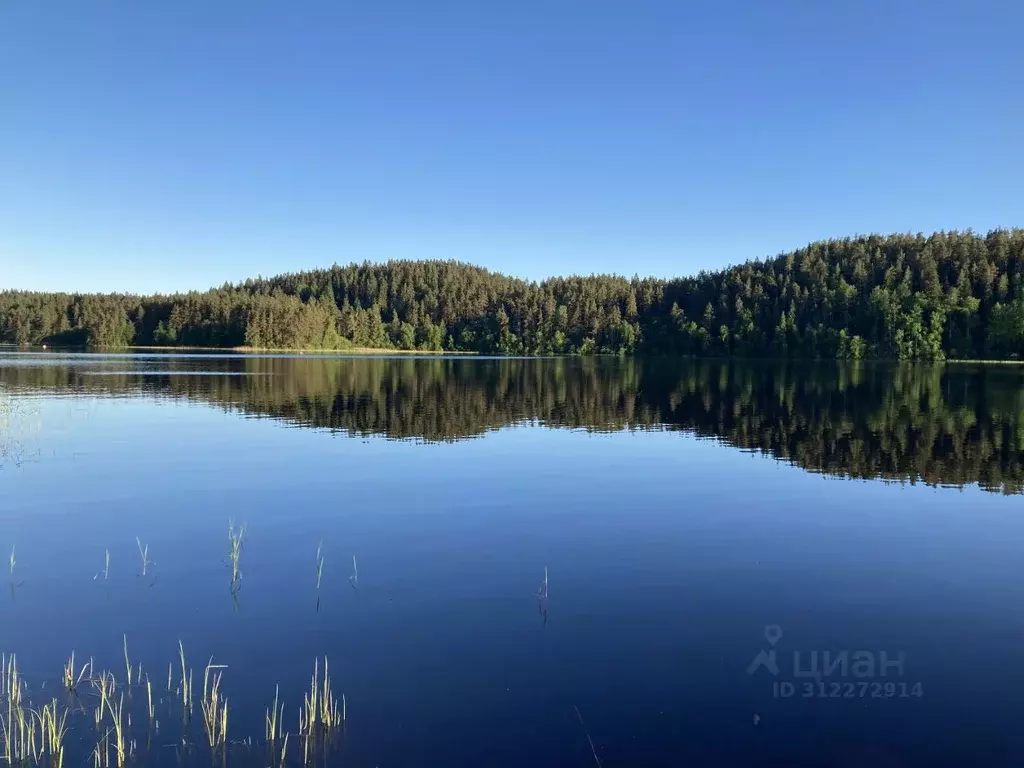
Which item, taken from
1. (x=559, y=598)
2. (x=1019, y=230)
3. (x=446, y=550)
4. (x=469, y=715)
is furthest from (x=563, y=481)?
(x=1019, y=230)

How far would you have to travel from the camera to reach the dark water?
29.7 feet

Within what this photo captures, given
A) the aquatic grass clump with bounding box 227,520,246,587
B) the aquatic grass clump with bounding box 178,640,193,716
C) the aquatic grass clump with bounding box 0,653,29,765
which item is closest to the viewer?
the aquatic grass clump with bounding box 0,653,29,765

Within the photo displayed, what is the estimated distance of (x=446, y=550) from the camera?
1656 cm

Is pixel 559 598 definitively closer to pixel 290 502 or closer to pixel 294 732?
pixel 294 732

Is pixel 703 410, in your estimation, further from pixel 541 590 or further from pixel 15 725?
pixel 15 725

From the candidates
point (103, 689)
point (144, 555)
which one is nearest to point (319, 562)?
point (144, 555)

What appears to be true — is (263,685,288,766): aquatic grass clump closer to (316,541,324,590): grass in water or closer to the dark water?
the dark water

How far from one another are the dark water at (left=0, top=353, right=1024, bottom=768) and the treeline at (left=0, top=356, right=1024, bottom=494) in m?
0.83

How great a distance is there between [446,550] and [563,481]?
905cm

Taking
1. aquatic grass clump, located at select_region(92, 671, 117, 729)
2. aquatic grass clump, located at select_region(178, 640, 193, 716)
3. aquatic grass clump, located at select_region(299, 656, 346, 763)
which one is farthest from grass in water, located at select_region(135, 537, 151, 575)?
aquatic grass clump, located at select_region(299, 656, 346, 763)

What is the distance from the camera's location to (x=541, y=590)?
45.7ft

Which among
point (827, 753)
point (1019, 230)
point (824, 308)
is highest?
point (1019, 230)

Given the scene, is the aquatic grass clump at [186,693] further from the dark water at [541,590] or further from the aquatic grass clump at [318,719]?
the aquatic grass clump at [318,719]

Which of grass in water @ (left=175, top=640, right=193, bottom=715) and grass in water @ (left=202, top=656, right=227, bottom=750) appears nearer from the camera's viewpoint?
grass in water @ (left=202, top=656, right=227, bottom=750)
